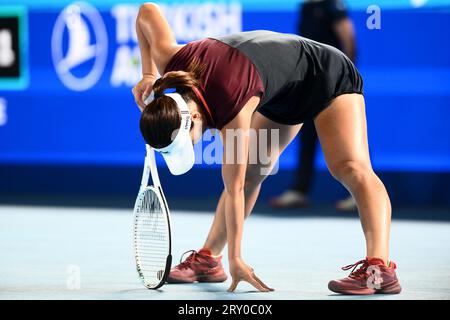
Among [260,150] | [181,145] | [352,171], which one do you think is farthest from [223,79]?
[352,171]

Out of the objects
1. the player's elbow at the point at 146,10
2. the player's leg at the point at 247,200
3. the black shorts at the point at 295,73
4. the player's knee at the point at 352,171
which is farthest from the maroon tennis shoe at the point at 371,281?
the player's elbow at the point at 146,10

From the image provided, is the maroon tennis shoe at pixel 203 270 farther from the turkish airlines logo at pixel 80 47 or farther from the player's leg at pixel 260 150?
the turkish airlines logo at pixel 80 47

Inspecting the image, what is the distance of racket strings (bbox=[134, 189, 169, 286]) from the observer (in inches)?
154

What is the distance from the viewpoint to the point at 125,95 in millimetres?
7336

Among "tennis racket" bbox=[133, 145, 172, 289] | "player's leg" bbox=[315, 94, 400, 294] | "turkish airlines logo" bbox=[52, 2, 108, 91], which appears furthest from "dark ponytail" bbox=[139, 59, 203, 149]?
"turkish airlines logo" bbox=[52, 2, 108, 91]

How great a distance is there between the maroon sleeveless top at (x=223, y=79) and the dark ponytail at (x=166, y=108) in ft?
0.13

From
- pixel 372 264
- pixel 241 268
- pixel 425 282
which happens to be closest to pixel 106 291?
pixel 241 268

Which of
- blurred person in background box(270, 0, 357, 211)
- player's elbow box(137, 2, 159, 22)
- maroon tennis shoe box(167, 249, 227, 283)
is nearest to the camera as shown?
player's elbow box(137, 2, 159, 22)

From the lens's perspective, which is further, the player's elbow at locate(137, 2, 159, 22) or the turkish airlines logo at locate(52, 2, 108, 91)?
the turkish airlines logo at locate(52, 2, 108, 91)

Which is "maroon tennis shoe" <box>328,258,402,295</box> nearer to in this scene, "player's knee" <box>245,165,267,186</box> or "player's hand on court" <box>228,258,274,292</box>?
"player's hand on court" <box>228,258,274,292</box>

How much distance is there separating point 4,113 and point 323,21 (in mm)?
2592

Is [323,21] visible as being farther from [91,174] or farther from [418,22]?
[91,174]

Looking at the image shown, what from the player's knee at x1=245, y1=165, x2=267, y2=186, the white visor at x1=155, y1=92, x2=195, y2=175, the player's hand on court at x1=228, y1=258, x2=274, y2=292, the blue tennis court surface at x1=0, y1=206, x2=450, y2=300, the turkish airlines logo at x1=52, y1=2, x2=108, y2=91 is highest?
the turkish airlines logo at x1=52, y1=2, x2=108, y2=91

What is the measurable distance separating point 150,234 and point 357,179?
860mm
